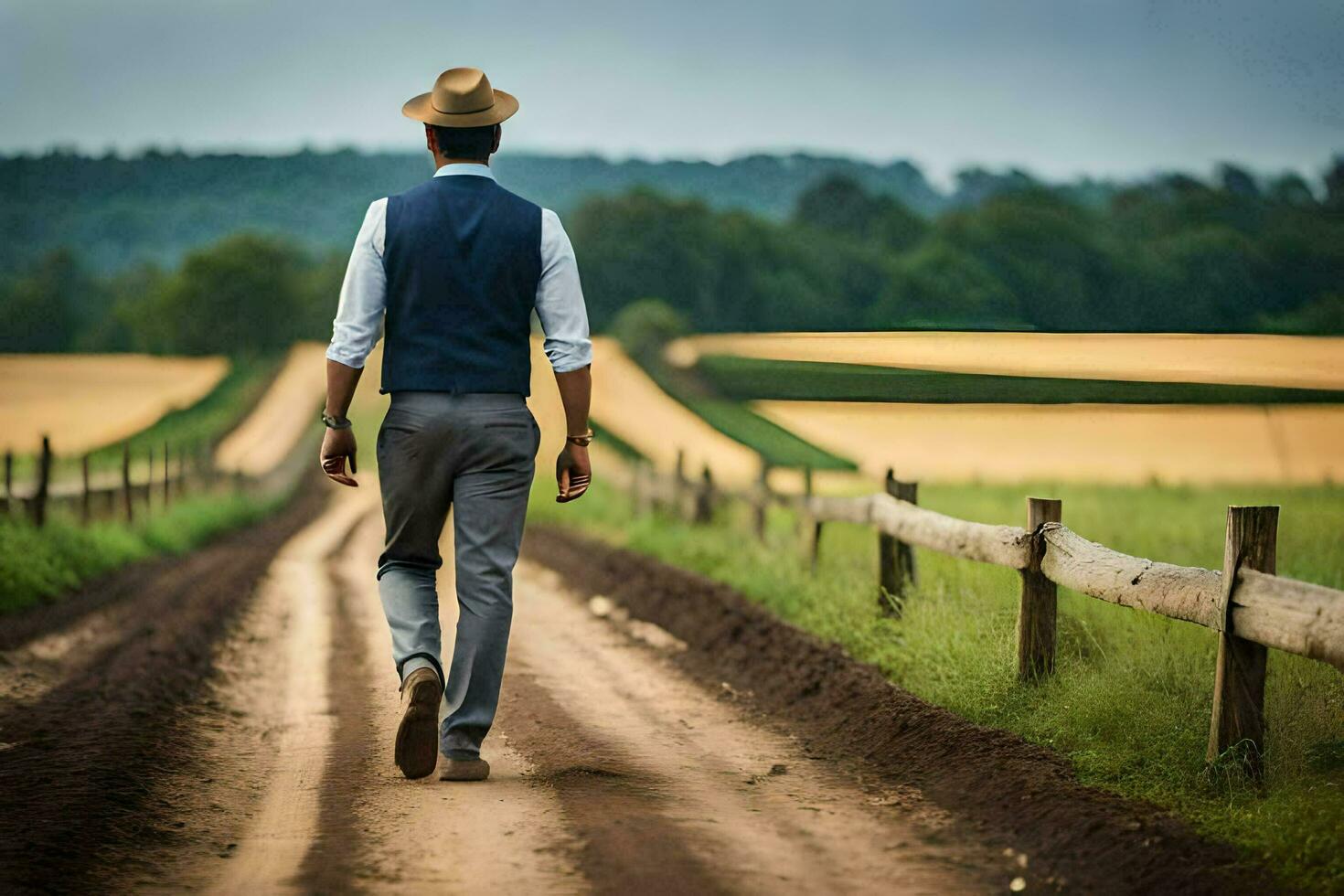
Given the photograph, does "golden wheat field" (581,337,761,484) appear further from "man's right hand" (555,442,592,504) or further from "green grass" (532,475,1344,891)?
"man's right hand" (555,442,592,504)

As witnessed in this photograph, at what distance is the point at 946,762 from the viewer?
18.8 feet

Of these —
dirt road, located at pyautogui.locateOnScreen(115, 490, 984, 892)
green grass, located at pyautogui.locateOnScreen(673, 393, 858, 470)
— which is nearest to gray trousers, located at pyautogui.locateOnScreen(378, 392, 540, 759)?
dirt road, located at pyautogui.locateOnScreen(115, 490, 984, 892)

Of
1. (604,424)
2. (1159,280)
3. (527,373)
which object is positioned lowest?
(604,424)

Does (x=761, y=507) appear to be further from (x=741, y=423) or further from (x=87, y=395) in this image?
(x=87, y=395)

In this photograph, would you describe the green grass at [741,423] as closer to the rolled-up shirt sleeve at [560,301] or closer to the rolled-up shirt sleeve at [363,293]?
the rolled-up shirt sleeve at [560,301]

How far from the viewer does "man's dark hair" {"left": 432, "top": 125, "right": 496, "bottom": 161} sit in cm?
541

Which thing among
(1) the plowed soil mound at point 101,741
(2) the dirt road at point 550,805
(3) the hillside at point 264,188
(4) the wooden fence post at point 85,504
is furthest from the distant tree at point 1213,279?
(3) the hillside at point 264,188

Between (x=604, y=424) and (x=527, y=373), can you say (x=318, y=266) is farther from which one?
(x=527, y=373)

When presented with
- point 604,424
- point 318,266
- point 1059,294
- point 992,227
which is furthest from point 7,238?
point 1059,294

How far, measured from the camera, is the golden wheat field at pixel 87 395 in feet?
145

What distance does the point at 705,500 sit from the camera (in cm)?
1758

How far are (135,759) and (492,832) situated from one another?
1.98 meters

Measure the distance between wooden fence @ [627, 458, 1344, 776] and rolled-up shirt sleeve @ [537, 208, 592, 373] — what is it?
85.4 inches

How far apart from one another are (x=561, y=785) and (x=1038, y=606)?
238 cm
